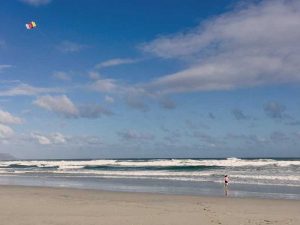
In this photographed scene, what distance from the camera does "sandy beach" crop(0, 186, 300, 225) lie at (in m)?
12.1

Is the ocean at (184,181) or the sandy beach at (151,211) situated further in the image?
the ocean at (184,181)

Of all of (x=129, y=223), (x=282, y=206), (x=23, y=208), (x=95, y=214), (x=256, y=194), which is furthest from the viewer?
(x=256, y=194)

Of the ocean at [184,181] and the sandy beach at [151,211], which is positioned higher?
the ocean at [184,181]

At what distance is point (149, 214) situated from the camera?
13.3 metres

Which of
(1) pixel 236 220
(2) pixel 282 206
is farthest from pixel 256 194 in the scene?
(1) pixel 236 220

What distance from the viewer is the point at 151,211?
14.0 metres

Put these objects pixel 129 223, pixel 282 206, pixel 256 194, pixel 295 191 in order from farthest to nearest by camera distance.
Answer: pixel 295 191, pixel 256 194, pixel 282 206, pixel 129 223

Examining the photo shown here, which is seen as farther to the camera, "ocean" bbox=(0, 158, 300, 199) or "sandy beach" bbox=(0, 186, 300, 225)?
"ocean" bbox=(0, 158, 300, 199)

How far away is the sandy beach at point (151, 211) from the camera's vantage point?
12109 mm

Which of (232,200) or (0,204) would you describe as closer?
(0,204)

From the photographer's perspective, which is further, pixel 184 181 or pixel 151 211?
pixel 184 181

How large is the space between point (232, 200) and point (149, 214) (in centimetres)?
561

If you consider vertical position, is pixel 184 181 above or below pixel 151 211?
above

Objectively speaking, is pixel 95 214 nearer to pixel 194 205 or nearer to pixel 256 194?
pixel 194 205
